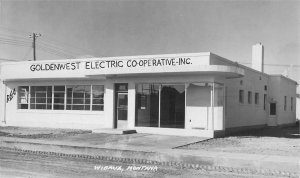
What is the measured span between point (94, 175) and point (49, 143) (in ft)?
19.2

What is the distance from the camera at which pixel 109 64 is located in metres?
21.2

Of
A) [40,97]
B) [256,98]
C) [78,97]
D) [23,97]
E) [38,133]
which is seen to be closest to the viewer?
[38,133]

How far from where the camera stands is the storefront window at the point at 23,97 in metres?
24.1

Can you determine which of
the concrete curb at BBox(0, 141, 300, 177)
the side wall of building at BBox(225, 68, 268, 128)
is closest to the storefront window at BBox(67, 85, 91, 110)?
the concrete curb at BBox(0, 141, 300, 177)

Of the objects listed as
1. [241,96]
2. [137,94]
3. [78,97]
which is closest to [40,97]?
[78,97]

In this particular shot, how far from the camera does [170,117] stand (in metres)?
19.5

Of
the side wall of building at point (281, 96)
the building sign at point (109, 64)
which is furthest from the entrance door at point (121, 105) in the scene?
the side wall of building at point (281, 96)

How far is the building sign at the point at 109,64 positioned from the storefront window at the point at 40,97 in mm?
1177

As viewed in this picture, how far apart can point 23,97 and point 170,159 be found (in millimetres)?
15224

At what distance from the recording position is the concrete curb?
33.6 feet

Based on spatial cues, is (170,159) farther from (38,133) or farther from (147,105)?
(38,133)

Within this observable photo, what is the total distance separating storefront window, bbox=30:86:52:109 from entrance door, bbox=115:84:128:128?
476 cm

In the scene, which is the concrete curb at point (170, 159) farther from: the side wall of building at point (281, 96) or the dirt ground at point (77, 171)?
the side wall of building at point (281, 96)

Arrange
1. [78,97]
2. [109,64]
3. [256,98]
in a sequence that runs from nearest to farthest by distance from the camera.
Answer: [109,64] → [78,97] → [256,98]
